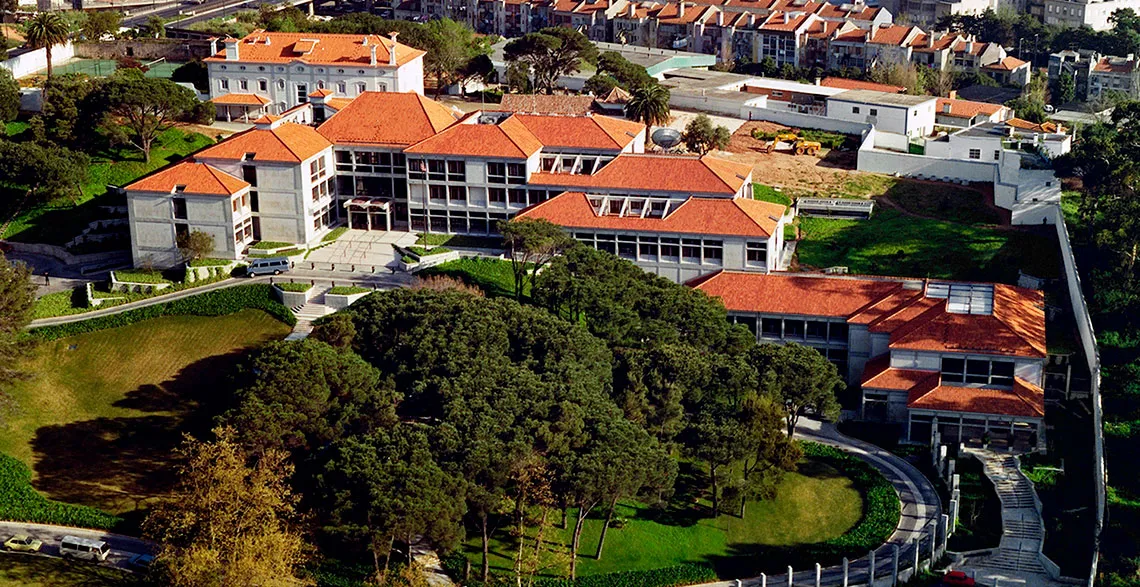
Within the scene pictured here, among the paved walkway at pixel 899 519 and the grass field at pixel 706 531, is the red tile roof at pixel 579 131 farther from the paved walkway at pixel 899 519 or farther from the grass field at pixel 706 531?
the grass field at pixel 706 531

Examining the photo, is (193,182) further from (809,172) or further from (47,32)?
(809,172)

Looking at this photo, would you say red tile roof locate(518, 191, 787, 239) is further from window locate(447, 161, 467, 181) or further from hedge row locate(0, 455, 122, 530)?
hedge row locate(0, 455, 122, 530)

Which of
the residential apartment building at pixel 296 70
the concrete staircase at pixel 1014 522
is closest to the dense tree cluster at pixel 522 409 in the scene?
the concrete staircase at pixel 1014 522

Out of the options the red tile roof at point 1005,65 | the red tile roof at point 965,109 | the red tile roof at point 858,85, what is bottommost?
the red tile roof at point 1005,65

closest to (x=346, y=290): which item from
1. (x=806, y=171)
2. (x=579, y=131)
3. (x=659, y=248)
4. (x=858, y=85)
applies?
(x=659, y=248)

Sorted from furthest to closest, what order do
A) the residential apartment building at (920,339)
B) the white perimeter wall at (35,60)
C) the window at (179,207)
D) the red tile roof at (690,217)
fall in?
the white perimeter wall at (35,60) < the window at (179,207) < the red tile roof at (690,217) < the residential apartment building at (920,339)

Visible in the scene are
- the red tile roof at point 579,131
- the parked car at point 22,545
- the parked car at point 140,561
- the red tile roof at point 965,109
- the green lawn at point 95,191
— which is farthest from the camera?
the red tile roof at point 965,109
